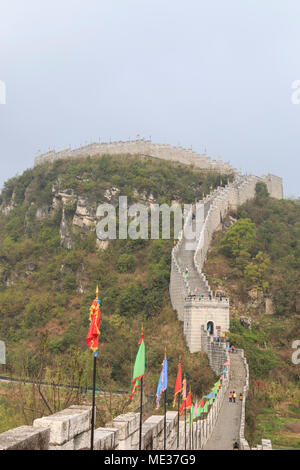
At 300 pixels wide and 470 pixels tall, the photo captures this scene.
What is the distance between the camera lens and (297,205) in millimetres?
52969

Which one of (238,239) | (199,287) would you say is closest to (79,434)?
(199,287)

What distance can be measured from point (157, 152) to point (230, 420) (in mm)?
42218

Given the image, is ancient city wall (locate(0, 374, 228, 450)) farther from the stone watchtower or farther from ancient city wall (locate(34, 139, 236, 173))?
ancient city wall (locate(34, 139, 236, 173))

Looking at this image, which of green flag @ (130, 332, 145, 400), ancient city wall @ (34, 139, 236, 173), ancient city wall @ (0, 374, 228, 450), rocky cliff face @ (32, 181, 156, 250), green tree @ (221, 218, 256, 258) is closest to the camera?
ancient city wall @ (0, 374, 228, 450)

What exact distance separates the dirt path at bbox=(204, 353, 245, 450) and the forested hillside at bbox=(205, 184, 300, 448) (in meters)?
0.66

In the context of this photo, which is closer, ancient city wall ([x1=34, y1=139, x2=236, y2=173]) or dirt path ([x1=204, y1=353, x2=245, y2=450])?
dirt path ([x1=204, y1=353, x2=245, y2=450])

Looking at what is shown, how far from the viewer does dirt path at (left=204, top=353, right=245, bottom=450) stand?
15.6 meters

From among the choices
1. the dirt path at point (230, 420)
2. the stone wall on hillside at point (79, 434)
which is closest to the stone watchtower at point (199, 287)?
the dirt path at point (230, 420)

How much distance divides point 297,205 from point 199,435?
42.8 m

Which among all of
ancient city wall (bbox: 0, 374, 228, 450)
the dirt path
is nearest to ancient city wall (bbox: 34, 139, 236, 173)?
the dirt path

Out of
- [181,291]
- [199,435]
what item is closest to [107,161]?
[181,291]

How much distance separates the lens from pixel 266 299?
34.8 meters

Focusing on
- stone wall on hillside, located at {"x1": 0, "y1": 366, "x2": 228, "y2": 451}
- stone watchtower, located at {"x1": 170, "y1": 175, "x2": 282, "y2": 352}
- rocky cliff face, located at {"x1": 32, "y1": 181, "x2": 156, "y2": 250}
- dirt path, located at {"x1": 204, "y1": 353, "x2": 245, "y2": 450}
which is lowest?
dirt path, located at {"x1": 204, "y1": 353, "x2": 245, "y2": 450}

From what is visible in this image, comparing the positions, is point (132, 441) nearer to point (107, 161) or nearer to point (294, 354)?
point (294, 354)
